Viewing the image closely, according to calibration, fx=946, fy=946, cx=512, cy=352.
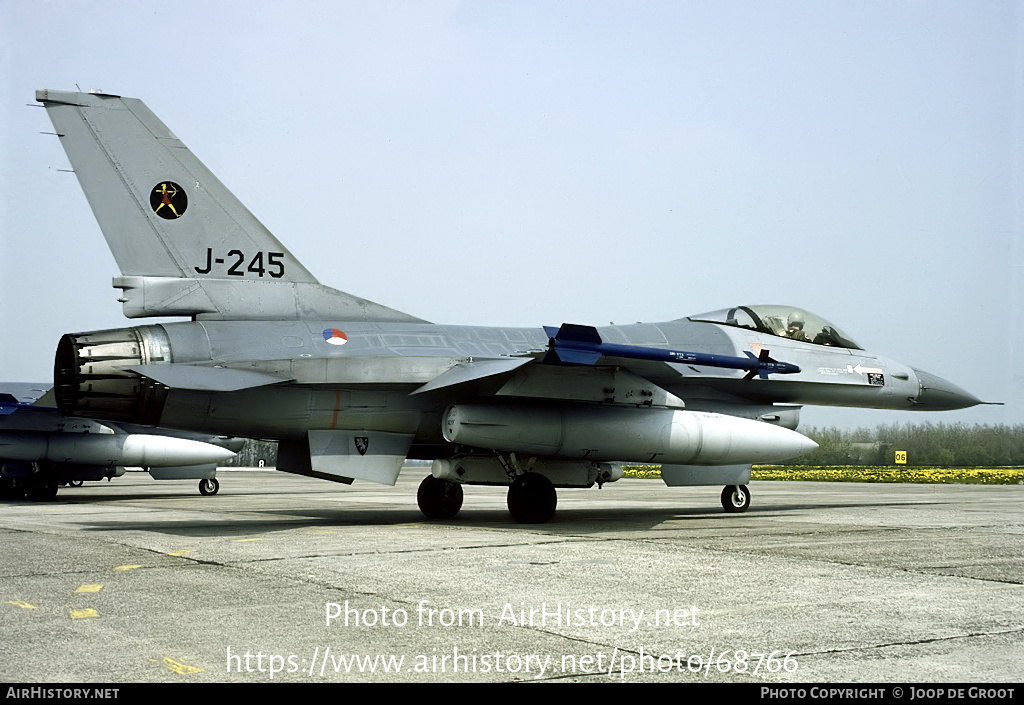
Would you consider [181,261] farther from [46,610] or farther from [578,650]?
[578,650]

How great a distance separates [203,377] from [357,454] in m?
2.38

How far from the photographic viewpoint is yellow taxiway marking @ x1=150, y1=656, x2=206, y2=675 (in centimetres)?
450

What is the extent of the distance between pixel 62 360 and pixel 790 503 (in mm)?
12986

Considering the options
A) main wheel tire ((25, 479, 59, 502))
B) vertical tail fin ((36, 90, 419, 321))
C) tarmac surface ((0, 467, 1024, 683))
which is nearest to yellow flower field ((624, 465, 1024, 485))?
main wheel tire ((25, 479, 59, 502))

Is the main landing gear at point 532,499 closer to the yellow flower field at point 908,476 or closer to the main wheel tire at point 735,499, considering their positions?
the main wheel tire at point 735,499

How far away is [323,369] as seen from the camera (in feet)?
37.9

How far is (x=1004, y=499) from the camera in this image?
19094 millimetres

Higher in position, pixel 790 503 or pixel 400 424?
pixel 400 424

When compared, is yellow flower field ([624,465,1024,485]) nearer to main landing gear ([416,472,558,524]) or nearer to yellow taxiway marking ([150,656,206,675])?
main landing gear ([416,472,558,524])

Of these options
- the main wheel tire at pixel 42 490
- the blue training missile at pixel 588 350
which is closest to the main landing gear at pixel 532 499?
the blue training missile at pixel 588 350

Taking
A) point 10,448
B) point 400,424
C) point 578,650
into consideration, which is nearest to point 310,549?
point 400,424

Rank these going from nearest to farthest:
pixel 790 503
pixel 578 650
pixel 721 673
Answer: pixel 721 673 < pixel 578 650 < pixel 790 503

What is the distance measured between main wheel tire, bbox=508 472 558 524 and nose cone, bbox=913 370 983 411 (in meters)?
6.99

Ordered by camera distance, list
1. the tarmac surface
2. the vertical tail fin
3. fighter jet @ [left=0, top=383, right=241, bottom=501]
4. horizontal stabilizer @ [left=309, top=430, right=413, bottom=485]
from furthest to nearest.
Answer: fighter jet @ [left=0, top=383, right=241, bottom=501] → horizontal stabilizer @ [left=309, top=430, right=413, bottom=485] → the vertical tail fin → the tarmac surface
